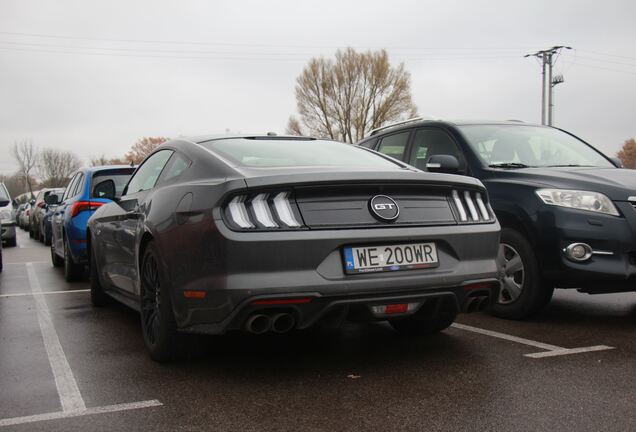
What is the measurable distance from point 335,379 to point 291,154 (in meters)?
1.47

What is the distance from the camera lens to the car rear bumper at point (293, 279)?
3.56 meters

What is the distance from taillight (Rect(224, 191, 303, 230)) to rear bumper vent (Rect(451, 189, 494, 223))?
1.09 meters

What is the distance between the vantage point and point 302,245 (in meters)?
3.61

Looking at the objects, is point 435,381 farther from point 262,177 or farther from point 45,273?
point 45,273

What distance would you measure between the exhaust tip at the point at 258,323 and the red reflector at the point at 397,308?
67cm

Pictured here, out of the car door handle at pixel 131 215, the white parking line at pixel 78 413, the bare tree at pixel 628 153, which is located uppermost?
the car door handle at pixel 131 215

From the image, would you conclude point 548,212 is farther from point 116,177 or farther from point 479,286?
point 116,177

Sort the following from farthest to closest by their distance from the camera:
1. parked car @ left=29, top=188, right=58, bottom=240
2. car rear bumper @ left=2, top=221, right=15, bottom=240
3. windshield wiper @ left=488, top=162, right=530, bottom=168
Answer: parked car @ left=29, top=188, right=58, bottom=240
car rear bumper @ left=2, top=221, right=15, bottom=240
windshield wiper @ left=488, top=162, right=530, bottom=168

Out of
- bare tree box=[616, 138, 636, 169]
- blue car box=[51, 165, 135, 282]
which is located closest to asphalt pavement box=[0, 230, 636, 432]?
blue car box=[51, 165, 135, 282]

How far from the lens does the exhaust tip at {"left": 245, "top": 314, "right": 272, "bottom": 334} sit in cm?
362

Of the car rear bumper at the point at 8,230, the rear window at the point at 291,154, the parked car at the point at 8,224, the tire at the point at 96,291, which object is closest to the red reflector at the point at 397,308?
the rear window at the point at 291,154

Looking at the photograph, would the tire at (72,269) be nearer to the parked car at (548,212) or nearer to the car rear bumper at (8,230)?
the parked car at (548,212)

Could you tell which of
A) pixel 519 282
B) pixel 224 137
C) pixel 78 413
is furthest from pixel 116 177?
pixel 78 413

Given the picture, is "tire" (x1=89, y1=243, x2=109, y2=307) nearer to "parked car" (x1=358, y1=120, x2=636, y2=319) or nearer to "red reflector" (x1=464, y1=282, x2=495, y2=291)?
"parked car" (x1=358, y1=120, x2=636, y2=319)
